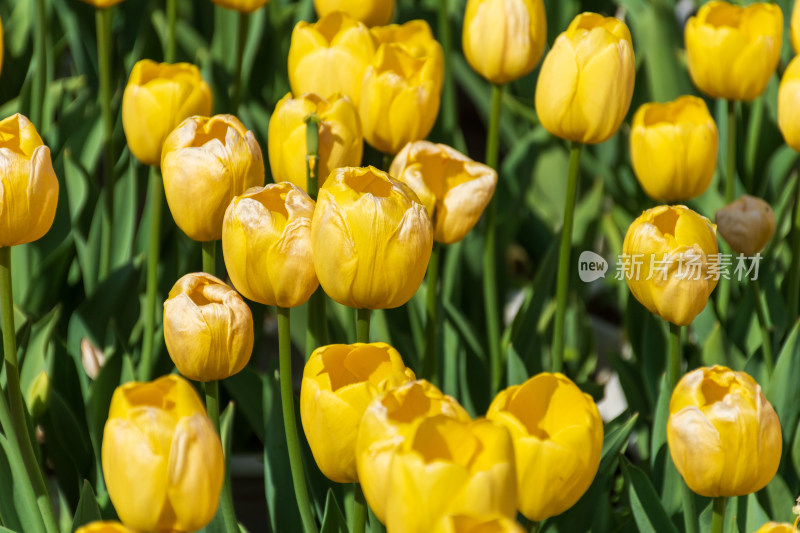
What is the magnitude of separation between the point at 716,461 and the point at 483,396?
53 centimetres

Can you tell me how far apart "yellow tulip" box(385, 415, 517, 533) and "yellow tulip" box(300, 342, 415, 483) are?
10cm

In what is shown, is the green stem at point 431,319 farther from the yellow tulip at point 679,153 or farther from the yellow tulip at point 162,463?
the yellow tulip at point 162,463

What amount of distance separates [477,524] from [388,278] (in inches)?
9.8

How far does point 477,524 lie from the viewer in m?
0.43

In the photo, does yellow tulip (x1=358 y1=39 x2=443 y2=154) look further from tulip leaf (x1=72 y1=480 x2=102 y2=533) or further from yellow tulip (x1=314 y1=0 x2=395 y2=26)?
tulip leaf (x1=72 y1=480 x2=102 y2=533)

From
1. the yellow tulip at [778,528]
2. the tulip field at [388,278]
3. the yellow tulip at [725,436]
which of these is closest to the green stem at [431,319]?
the tulip field at [388,278]

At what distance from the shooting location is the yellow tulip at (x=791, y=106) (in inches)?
37.6

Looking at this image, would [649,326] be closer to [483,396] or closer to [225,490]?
[483,396]

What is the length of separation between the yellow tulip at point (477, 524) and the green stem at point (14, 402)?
1.25ft

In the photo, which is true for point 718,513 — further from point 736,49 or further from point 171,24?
point 171,24

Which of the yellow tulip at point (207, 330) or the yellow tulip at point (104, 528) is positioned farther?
the yellow tulip at point (207, 330)

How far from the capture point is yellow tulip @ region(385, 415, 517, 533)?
453mm

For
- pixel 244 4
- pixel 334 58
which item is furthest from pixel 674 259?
pixel 244 4

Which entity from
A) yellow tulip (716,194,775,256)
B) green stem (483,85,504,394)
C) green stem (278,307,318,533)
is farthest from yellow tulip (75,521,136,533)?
yellow tulip (716,194,775,256)
